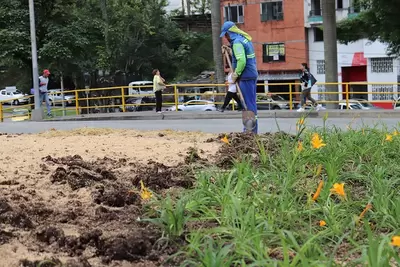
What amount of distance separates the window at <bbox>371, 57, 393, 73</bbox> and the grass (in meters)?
43.1

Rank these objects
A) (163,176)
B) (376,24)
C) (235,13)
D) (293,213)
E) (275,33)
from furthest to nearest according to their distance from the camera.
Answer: (235,13) < (275,33) < (376,24) < (163,176) < (293,213)

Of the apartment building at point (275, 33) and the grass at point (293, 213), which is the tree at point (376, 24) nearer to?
the grass at point (293, 213)

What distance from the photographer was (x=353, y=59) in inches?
1944

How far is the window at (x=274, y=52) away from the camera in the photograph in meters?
51.7

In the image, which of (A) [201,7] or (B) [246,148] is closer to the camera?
(B) [246,148]

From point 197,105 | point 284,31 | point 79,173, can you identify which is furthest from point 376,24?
point 284,31

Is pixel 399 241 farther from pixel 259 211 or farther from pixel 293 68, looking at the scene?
pixel 293 68

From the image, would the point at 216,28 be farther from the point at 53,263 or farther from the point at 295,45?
the point at 295,45

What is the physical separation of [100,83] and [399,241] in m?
39.2

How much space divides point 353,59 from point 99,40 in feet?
Result: 73.8

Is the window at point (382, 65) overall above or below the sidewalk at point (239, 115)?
above

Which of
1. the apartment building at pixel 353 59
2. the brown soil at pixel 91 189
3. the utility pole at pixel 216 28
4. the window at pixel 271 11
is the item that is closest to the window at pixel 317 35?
the apartment building at pixel 353 59

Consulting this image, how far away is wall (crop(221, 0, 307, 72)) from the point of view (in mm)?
50750

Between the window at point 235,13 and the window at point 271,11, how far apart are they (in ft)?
6.43
